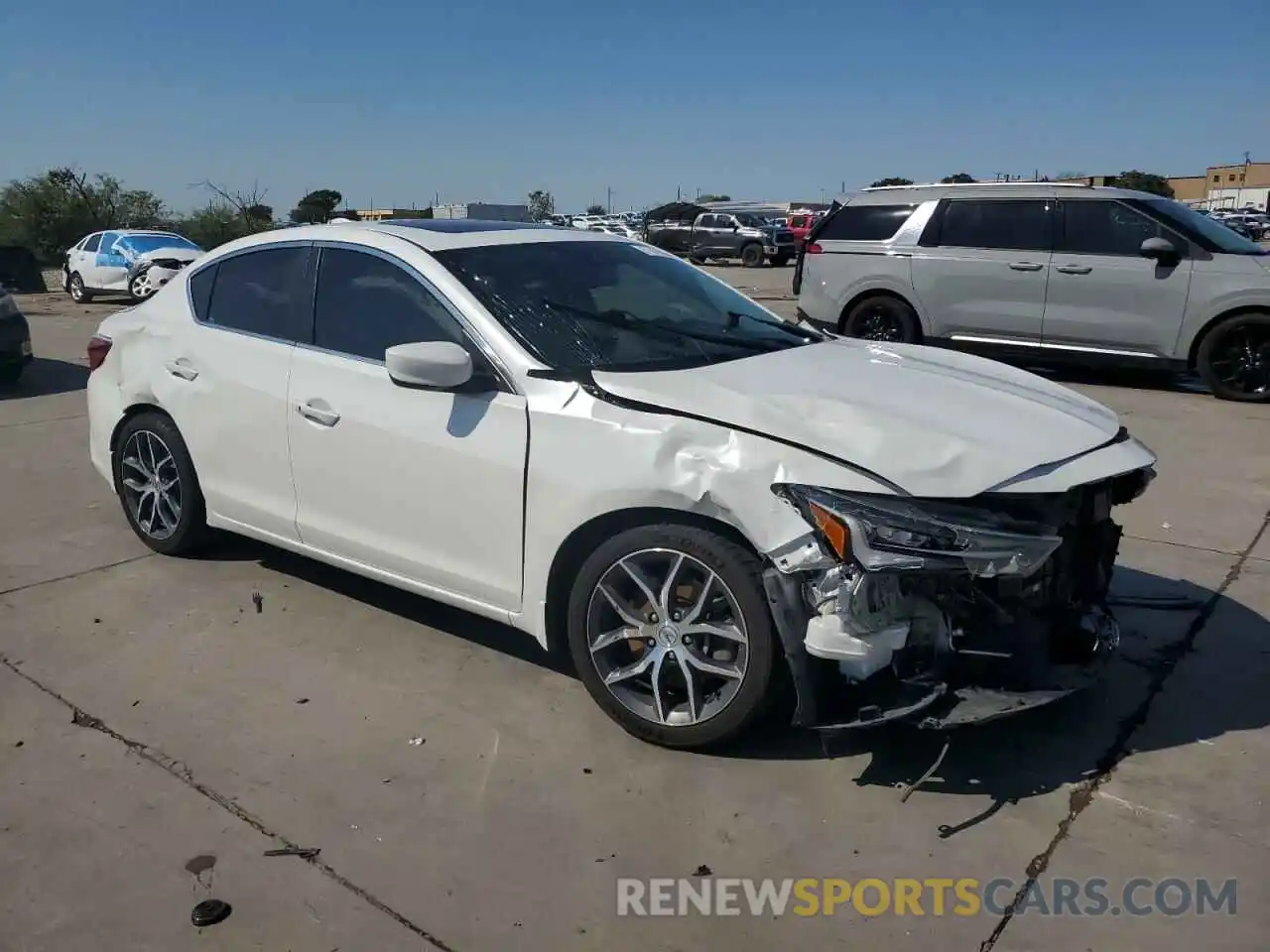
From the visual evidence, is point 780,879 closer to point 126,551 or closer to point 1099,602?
point 1099,602

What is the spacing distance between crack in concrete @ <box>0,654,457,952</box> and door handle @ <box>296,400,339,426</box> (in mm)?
1293

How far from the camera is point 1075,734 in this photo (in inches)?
135

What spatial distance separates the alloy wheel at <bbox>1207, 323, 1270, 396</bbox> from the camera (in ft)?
29.3

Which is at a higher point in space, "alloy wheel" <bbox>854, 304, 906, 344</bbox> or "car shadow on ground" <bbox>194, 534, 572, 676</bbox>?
"alloy wheel" <bbox>854, 304, 906, 344</bbox>

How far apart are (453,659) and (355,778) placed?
0.86 metres

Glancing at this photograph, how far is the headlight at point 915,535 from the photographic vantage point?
2854mm

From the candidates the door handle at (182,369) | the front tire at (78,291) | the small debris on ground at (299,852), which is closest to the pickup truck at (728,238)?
the front tire at (78,291)

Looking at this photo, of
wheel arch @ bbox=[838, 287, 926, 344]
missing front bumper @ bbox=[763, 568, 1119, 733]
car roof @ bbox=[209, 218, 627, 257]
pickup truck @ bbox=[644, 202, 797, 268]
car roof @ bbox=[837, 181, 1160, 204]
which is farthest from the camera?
pickup truck @ bbox=[644, 202, 797, 268]

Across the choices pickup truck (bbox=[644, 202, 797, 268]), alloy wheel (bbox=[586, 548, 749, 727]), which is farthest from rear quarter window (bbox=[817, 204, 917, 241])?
pickup truck (bbox=[644, 202, 797, 268])

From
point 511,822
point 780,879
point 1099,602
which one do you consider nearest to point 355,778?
point 511,822

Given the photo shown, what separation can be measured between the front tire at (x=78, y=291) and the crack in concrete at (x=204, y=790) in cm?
1905

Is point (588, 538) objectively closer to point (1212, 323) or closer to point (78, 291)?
point (1212, 323)

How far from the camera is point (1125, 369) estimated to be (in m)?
11.0

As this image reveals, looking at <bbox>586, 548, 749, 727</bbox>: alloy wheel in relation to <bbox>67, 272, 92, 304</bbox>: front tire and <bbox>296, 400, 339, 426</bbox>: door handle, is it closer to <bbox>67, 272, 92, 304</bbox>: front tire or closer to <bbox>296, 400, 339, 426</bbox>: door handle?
<bbox>296, 400, 339, 426</bbox>: door handle
